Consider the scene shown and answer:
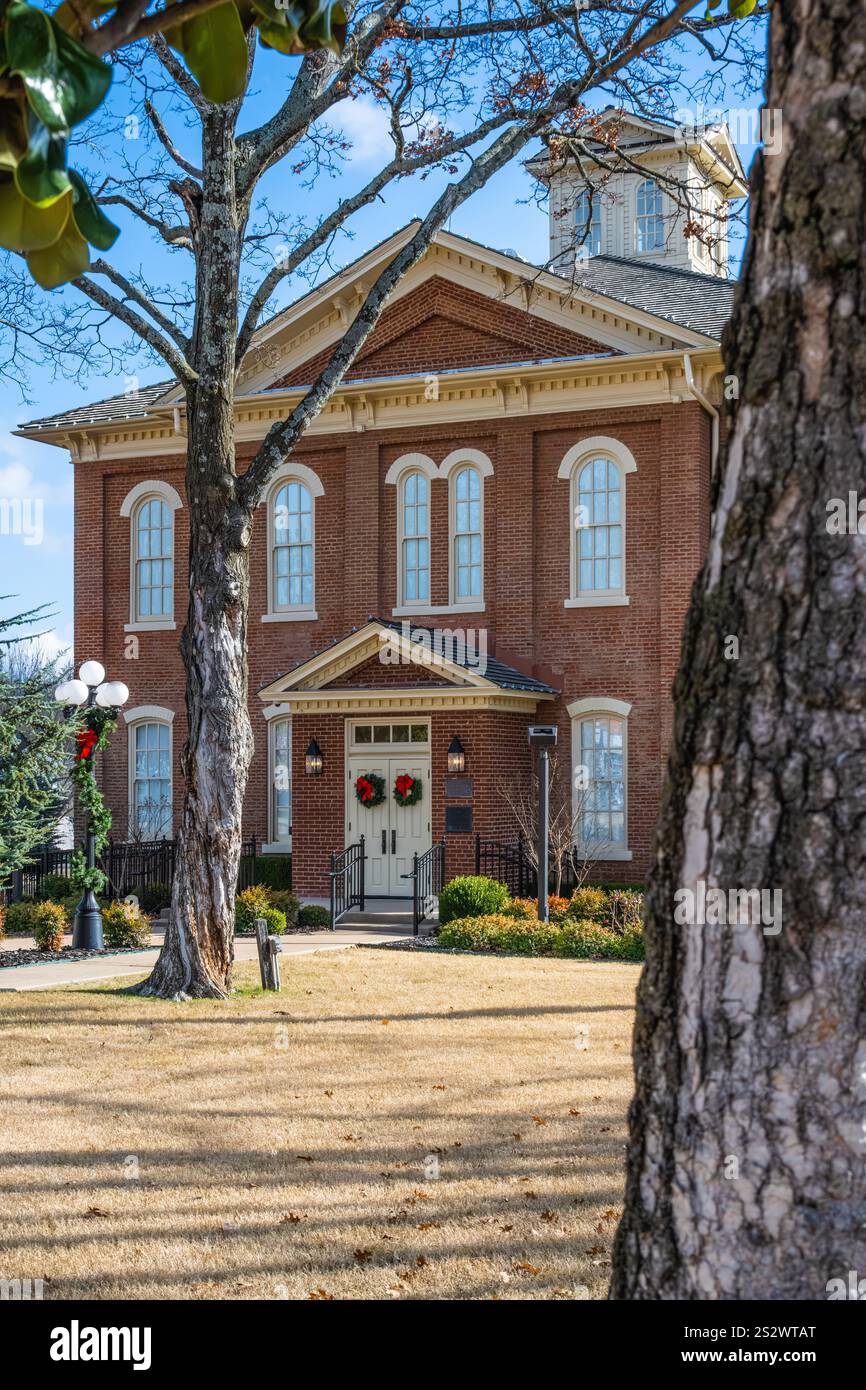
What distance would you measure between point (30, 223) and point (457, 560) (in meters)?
22.1

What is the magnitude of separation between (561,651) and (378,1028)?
12.5 m

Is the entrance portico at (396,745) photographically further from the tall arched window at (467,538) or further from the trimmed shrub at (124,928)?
the trimmed shrub at (124,928)

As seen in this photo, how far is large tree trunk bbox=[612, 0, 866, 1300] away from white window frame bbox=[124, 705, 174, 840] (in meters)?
23.4

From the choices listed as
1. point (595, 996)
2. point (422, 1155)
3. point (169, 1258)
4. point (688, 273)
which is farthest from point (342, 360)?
point (688, 273)

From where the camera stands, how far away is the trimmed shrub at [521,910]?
19.0 meters

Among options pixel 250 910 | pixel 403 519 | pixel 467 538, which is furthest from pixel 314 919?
pixel 403 519

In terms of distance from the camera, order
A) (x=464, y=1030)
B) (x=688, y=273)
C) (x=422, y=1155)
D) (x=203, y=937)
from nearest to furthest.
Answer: (x=422, y=1155)
(x=464, y=1030)
(x=203, y=937)
(x=688, y=273)

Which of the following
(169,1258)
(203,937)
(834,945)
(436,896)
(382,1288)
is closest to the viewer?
(834,945)

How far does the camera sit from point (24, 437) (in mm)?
27109

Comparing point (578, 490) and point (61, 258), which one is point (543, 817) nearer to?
point (578, 490)

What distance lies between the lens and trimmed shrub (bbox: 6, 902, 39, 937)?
19047 mm

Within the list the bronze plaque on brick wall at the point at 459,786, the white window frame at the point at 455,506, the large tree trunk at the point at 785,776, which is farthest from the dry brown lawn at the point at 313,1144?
the white window frame at the point at 455,506

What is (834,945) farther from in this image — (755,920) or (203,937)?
(203,937)

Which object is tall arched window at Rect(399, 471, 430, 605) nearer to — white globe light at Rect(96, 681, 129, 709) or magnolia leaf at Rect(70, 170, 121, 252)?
white globe light at Rect(96, 681, 129, 709)
